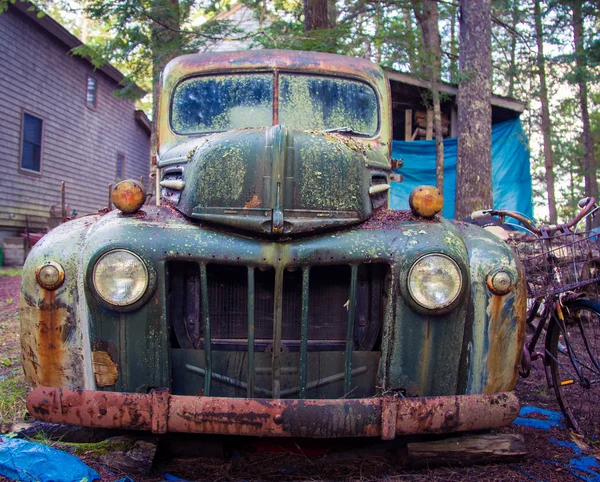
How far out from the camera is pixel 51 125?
53.6 ft

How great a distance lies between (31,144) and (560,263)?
50.0ft

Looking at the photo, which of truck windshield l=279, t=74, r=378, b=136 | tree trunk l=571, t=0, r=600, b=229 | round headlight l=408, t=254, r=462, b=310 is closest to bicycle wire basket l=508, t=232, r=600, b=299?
round headlight l=408, t=254, r=462, b=310

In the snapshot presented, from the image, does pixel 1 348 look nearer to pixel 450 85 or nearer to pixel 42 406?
pixel 42 406

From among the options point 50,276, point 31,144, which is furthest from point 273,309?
point 31,144

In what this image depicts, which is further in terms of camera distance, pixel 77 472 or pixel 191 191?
pixel 191 191

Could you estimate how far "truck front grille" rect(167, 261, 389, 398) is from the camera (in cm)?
277

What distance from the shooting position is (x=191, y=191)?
9.43ft

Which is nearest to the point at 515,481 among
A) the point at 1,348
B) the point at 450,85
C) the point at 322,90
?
the point at 322,90

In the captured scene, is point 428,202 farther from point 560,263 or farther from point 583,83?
point 583,83

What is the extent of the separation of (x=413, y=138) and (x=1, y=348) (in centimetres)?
898

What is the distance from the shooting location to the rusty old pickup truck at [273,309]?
2.39 meters

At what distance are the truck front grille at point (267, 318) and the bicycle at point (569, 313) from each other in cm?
142

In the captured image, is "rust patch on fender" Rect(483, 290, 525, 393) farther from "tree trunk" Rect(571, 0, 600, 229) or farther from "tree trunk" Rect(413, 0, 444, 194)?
"tree trunk" Rect(571, 0, 600, 229)

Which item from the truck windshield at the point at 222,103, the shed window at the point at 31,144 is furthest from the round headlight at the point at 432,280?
the shed window at the point at 31,144
